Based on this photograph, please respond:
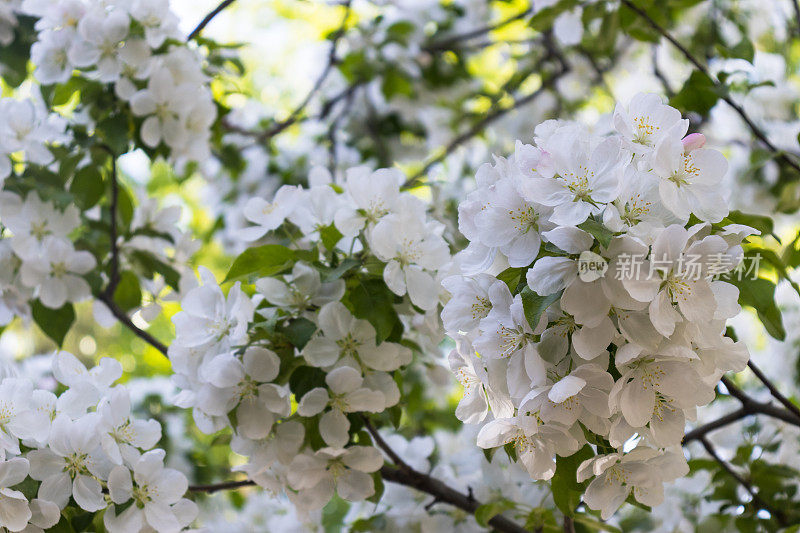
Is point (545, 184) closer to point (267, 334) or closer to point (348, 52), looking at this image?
point (267, 334)

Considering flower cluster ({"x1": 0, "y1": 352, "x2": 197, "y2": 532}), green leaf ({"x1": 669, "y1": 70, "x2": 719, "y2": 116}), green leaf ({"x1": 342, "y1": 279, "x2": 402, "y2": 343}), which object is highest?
green leaf ({"x1": 669, "y1": 70, "x2": 719, "y2": 116})

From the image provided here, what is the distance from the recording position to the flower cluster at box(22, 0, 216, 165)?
1.62m

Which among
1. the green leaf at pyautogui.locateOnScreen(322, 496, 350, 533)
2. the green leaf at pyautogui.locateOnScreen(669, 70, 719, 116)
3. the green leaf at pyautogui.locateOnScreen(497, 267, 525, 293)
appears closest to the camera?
the green leaf at pyautogui.locateOnScreen(497, 267, 525, 293)

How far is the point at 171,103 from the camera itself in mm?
1678

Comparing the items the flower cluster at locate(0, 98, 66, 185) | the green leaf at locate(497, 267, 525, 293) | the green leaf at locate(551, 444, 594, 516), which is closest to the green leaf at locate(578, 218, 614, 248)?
the green leaf at locate(497, 267, 525, 293)

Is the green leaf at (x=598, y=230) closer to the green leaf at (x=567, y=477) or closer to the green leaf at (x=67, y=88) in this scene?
the green leaf at (x=567, y=477)

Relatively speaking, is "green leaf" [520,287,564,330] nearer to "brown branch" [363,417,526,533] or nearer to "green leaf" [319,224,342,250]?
"green leaf" [319,224,342,250]

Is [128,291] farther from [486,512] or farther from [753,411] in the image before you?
[753,411]

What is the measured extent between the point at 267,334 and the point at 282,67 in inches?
186

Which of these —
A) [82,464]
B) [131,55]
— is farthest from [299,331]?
[131,55]

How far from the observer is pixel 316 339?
1239 mm

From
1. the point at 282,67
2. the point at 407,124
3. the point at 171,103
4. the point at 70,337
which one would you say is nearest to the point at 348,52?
the point at 407,124

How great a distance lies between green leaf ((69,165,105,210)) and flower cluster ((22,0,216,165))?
17 centimetres

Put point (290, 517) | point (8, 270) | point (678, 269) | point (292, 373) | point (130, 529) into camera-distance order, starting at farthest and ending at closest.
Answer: point (290, 517)
point (8, 270)
point (292, 373)
point (130, 529)
point (678, 269)
